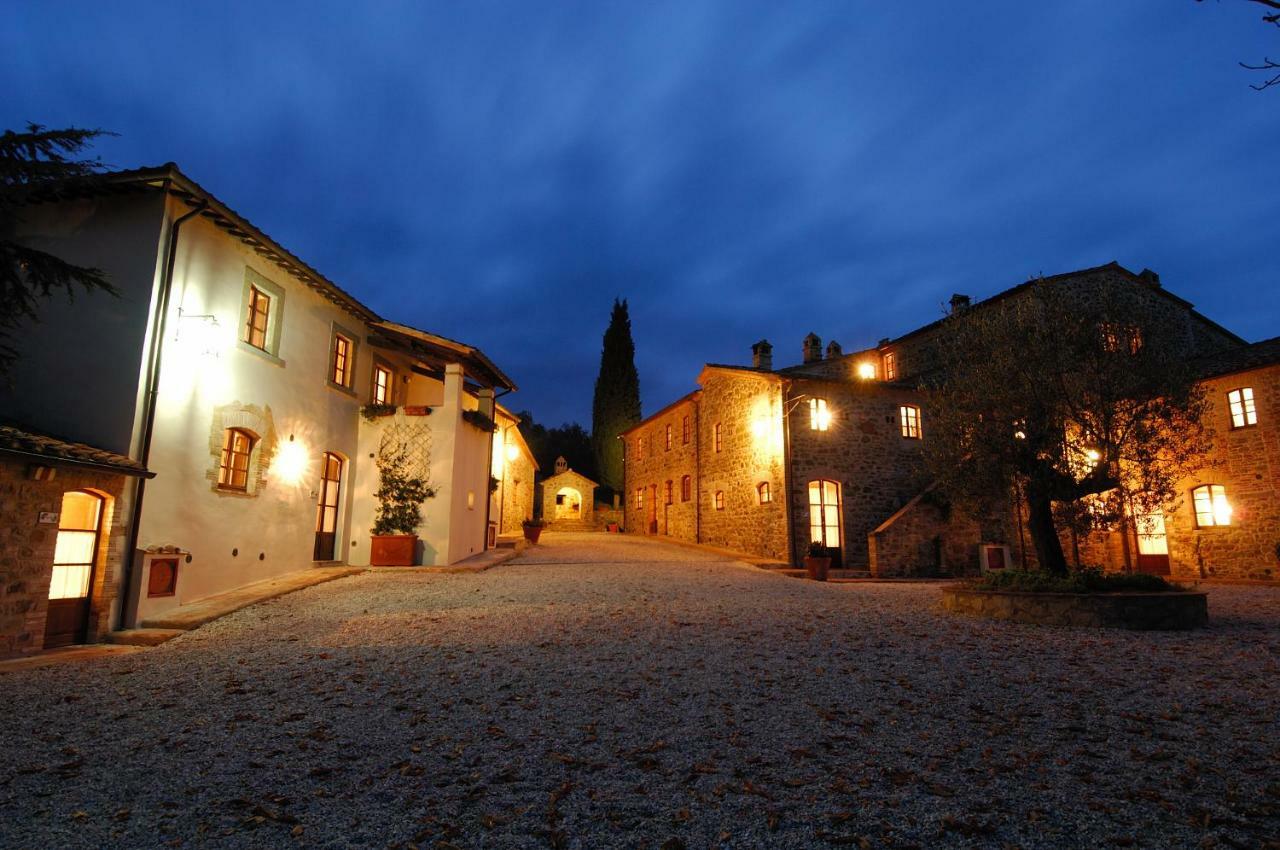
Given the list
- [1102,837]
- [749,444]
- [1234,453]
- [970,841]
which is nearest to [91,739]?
[970,841]

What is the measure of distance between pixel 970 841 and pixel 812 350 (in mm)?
26529

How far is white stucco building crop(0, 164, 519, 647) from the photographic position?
740 centimetres

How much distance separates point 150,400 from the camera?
749 centimetres

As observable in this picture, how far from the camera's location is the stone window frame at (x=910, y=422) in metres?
17.6

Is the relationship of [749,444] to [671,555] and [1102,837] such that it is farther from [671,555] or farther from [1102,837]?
[1102,837]

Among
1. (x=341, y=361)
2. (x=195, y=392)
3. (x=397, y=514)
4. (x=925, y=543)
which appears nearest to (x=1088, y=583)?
(x=925, y=543)

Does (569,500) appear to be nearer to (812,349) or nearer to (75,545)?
(812,349)

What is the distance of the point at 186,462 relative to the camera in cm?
813

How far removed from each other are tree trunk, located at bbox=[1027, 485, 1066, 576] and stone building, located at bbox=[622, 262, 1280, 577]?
10.6 feet

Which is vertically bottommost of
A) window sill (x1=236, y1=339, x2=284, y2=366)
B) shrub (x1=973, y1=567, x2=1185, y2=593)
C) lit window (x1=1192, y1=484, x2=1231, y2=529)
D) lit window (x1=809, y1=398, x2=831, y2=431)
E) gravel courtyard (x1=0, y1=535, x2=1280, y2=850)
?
gravel courtyard (x1=0, y1=535, x2=1280, y2=850)

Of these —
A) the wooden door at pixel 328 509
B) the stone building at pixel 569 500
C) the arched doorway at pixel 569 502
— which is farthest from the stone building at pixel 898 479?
the arched doorway at pixel 569 502

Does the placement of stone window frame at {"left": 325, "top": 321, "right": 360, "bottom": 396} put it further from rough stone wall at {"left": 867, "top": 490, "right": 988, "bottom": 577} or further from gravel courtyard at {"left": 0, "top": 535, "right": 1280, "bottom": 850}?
rough stone wall at {"left": 867, "top": 490, "right": 988, "bottom": 577}

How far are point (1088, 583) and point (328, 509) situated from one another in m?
13.0

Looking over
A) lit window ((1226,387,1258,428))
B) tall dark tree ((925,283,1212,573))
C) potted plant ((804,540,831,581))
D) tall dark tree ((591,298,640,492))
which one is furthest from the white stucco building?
tall dark tree ((591,298,640,492))
